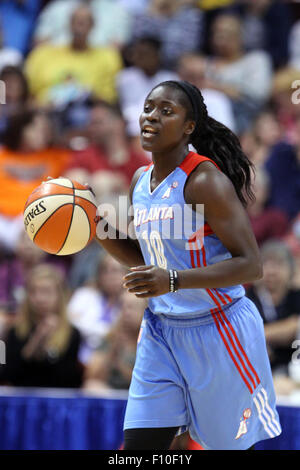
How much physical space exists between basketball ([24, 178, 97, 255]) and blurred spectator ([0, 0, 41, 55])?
5831 millimetres

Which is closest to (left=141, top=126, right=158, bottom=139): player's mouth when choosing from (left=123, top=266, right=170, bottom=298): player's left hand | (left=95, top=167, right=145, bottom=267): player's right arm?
(left=95, top=167, right=145, bottom=267): player's right arm

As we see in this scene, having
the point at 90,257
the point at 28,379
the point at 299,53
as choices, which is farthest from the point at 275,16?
the point at 28,379

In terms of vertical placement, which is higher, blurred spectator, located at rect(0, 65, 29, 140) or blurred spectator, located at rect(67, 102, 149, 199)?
blurred spectator, located at rect(0, 65, 29, 140)

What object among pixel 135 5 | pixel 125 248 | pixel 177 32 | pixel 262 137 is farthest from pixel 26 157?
pixel 125 248

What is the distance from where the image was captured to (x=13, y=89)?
312 inches

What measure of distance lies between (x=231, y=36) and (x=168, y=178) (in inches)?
194

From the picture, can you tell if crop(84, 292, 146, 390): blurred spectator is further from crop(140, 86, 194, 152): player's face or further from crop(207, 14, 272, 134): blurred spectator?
crop(207, 14, 272, 134): blurred spectator

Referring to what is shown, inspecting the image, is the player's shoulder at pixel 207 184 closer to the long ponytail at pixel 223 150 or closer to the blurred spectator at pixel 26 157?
the long ponytail at pixel 223 150

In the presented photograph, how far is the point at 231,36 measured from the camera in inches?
306

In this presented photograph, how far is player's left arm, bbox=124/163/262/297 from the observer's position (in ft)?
9.73

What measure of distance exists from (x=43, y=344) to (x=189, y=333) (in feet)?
8.55

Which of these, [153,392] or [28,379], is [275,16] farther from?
[153,392]

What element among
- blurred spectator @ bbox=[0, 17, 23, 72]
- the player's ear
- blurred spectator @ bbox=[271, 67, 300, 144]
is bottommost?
the player's ear

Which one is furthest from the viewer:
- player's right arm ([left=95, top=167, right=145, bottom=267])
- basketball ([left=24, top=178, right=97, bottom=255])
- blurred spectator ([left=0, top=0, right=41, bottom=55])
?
blurred spectator ([left=0, top=0, right=41, bottom=55])
